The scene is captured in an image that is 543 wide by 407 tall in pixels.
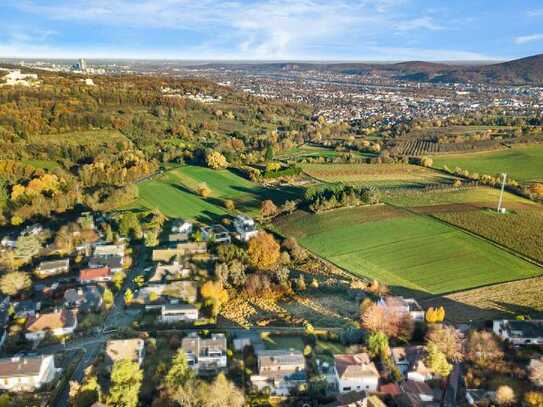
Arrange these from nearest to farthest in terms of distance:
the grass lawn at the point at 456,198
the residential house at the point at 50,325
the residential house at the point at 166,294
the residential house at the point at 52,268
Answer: the residential house at the point at 50,325, the residential house at the point at 166,294, the residential house at the point at 52,268, the grass lawn at the point at 456,198

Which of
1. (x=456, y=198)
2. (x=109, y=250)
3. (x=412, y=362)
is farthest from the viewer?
(x=456, y=198)

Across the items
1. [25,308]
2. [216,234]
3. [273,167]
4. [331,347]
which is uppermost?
[273,167]

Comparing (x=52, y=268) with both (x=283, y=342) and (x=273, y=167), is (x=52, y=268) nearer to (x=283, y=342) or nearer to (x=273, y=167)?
(x=283, y=342)

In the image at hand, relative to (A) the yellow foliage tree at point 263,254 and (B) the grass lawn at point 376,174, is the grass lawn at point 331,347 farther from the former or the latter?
(B) the grass lawn at point 376,174

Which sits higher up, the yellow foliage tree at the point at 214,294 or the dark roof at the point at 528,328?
the dark roof at the point at 528,328

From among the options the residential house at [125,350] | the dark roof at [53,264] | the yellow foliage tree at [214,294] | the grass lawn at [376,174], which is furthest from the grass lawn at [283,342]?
Result: the grass lawn at [376,174]

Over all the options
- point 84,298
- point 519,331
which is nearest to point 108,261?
point 84,298

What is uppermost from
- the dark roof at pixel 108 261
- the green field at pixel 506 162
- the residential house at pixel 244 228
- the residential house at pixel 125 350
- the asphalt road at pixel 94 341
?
the green field at pixel 506 162

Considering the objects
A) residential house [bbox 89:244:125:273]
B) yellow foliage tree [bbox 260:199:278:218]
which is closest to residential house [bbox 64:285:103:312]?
residential house [bbox 89:244:125:273]
